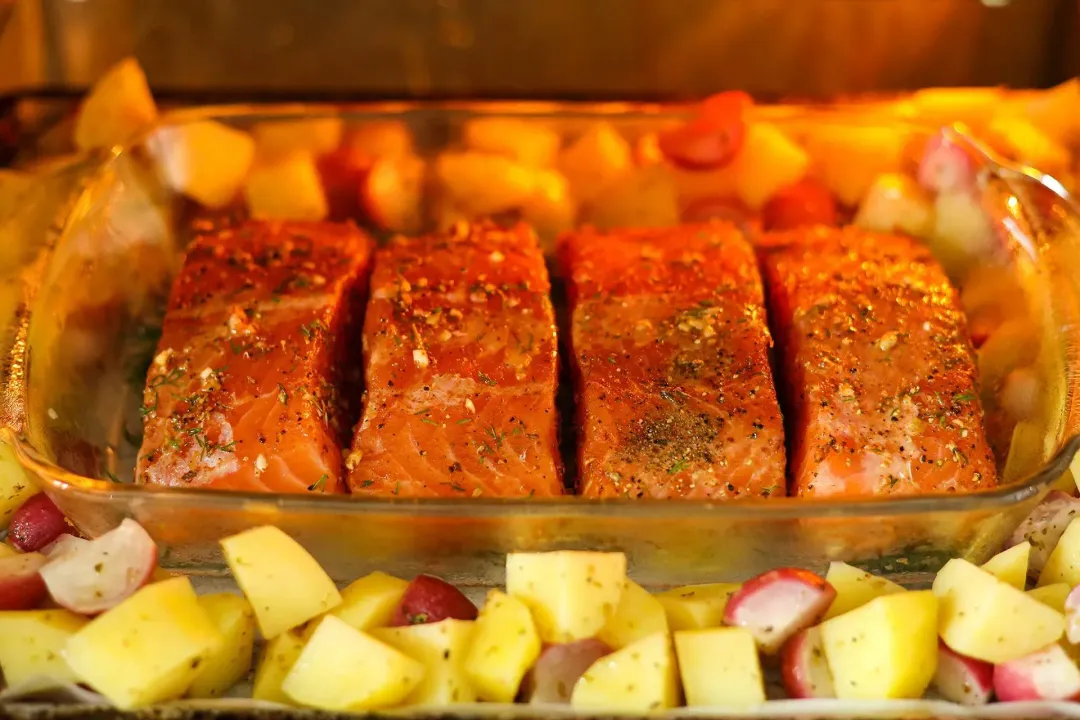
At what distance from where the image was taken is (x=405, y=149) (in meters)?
2.90

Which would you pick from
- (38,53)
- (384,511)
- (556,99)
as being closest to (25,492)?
(384,511)

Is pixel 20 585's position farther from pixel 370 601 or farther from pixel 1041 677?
A: pixel 1041 677

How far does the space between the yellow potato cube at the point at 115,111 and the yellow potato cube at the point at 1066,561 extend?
97.6 inches

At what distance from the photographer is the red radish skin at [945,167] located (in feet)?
8.77

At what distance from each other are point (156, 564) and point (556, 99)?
83.5 inches

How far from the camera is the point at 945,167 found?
271cm

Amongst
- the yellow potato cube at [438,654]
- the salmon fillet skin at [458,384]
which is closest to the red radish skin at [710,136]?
the salmon fillet skin at [458,384]

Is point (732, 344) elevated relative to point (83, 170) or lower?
lower

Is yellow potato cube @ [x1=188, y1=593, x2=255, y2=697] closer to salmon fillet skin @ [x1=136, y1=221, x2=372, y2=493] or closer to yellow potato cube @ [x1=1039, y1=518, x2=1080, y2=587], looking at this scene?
salmon fillet skin @ [x1=136, y1=221, x2=372, y2=493]

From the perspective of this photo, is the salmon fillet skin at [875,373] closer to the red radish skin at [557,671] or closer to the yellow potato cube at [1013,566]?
the yellow potato cube at [1013,566]

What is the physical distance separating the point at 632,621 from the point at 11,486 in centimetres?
128

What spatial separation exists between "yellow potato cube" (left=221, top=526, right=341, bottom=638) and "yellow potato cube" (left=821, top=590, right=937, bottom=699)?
0.89 m

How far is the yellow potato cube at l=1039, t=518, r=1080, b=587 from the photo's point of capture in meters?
1.98

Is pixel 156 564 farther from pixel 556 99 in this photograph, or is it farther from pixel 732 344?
pixel 556 99
